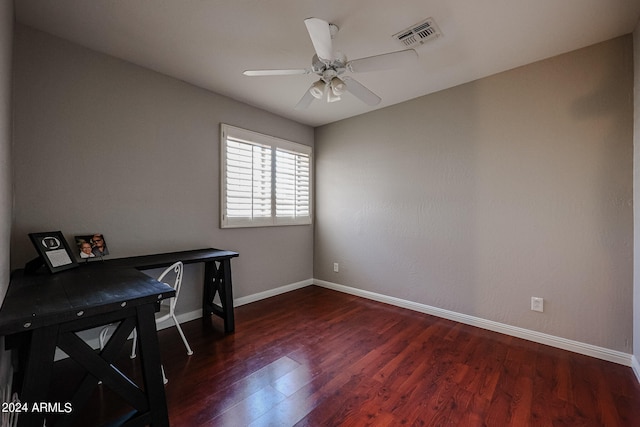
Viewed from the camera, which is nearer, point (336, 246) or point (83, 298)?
point (83, 298)

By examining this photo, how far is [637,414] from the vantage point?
159 centimetres

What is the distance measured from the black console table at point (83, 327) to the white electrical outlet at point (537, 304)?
302 cm

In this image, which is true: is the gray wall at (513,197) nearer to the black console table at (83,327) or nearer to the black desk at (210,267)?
the black desk at (210,267)

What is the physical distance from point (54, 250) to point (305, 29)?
8.06 feet

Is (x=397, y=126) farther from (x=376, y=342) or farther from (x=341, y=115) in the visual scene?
(x=376, y=342)

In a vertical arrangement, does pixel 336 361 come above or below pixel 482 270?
below

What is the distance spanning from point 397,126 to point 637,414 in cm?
308

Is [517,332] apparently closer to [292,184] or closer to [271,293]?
[271,293]

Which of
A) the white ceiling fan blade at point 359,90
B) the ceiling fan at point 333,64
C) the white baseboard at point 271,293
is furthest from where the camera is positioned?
the white baseboard at point 271,293

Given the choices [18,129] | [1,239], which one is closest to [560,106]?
[1,239]

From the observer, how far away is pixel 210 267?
291 cm

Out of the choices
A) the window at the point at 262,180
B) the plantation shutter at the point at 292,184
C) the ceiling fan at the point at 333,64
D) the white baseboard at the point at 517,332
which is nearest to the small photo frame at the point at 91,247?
the window at the point at 262,180

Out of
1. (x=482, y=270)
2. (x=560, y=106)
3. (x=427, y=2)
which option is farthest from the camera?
(x=482, y=270)

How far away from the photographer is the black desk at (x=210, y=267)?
89.2 inches
